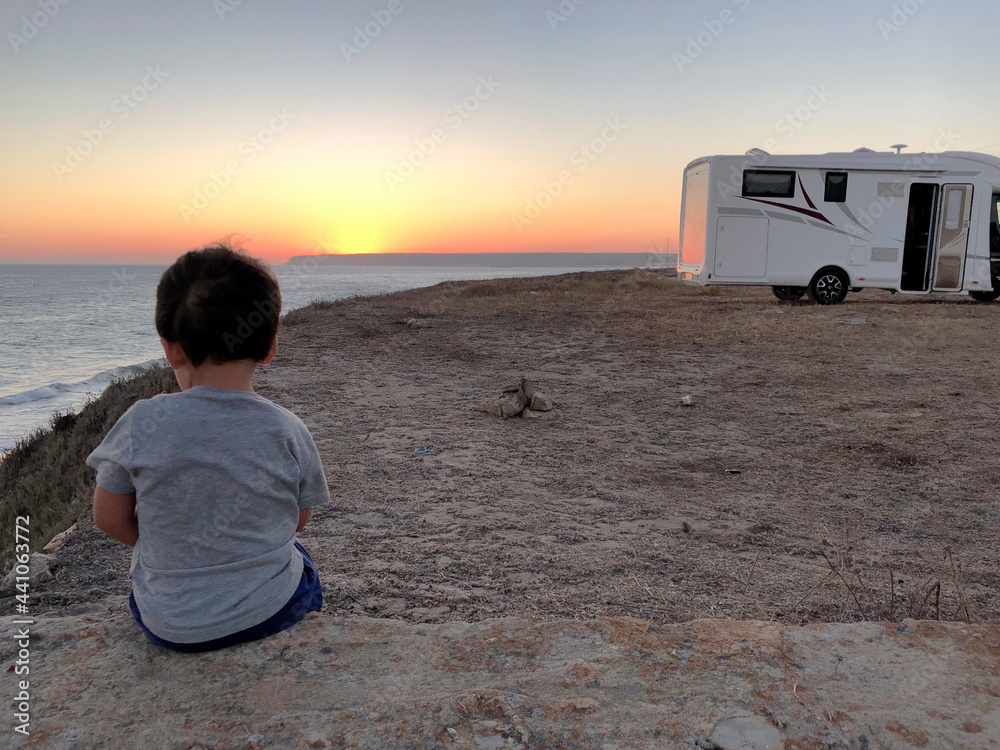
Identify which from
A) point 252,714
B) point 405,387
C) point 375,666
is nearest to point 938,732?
point 375,666

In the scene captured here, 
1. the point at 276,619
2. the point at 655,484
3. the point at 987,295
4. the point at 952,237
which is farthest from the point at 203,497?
the point at 987,295

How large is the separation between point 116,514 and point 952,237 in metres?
15.8

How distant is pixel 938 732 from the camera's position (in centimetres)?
134

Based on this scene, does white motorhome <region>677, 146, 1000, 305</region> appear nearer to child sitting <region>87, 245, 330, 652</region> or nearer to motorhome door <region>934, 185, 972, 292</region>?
motorhome door <region>934, 185, 972, 292</region>

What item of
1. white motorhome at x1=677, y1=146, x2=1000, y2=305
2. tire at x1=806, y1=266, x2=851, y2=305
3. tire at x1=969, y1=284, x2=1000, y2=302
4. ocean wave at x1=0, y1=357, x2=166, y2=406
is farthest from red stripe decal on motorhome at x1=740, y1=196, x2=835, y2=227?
ocean wave at x1=0, y1=357, x2=166, y2=406

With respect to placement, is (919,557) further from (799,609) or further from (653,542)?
(653,542)

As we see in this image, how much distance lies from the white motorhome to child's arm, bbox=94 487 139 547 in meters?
12.7

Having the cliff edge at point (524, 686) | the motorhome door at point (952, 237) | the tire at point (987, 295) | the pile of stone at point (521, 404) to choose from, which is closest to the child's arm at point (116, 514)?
the cliff edge at point (524, 686)

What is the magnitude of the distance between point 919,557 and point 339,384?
17.5ft

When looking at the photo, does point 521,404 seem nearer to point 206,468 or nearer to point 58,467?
point 206,468

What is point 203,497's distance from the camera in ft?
5.02

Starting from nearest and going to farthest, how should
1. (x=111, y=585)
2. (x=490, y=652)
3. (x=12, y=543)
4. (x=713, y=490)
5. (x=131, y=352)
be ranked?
1. (x=490, y=652)
2. (x=111, y=585)
3. (x=713, y=490)
4. (x=12, y=543)
5. (x=131, y=352)

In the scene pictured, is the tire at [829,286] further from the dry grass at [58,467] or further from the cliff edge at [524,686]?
the cliff edge at [524,686]

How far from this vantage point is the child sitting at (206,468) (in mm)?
1489
